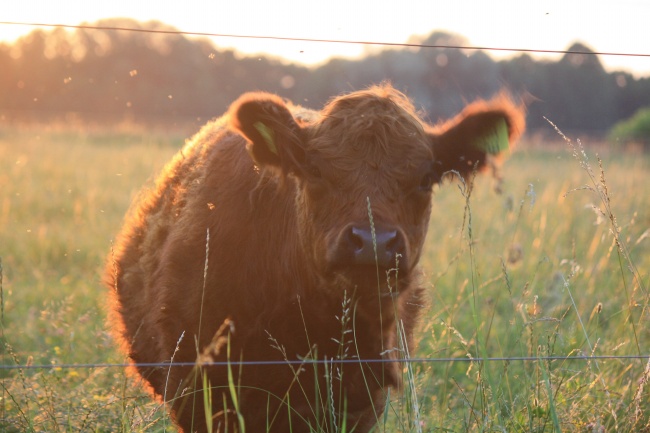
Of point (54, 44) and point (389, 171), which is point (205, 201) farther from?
point (54, 44)

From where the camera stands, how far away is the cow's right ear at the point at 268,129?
3.58 metres

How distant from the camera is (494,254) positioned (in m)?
8.12

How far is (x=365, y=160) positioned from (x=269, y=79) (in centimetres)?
3588

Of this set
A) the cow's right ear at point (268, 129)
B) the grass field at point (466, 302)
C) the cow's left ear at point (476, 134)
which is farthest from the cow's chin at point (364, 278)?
the cow's left ear at point (476, 134)

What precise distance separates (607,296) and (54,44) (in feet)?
112

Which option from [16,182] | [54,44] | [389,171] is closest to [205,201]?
[389,171]

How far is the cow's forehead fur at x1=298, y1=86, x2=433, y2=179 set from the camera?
11.5 feet

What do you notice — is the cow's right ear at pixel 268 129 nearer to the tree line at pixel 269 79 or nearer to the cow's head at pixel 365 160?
the cow's head at pixel 365 160

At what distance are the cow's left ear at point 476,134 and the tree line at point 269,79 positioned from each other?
114ft

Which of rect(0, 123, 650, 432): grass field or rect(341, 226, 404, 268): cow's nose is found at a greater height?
rect(341, 226, 404, 268): cow's nose

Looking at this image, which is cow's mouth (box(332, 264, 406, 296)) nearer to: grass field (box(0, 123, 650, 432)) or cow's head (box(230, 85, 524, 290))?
cow's head (box(230, 85, 524, 290))

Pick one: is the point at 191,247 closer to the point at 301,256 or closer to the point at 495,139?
the point at 301,256

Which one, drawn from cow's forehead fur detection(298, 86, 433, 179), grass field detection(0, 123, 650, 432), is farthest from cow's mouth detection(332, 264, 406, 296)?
cow's forehead fur detection(298, 86, 433, 179)

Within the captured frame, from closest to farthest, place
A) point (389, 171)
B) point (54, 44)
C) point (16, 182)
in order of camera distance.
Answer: point (389, 171)
point (16, 182)
point (54, 44)
